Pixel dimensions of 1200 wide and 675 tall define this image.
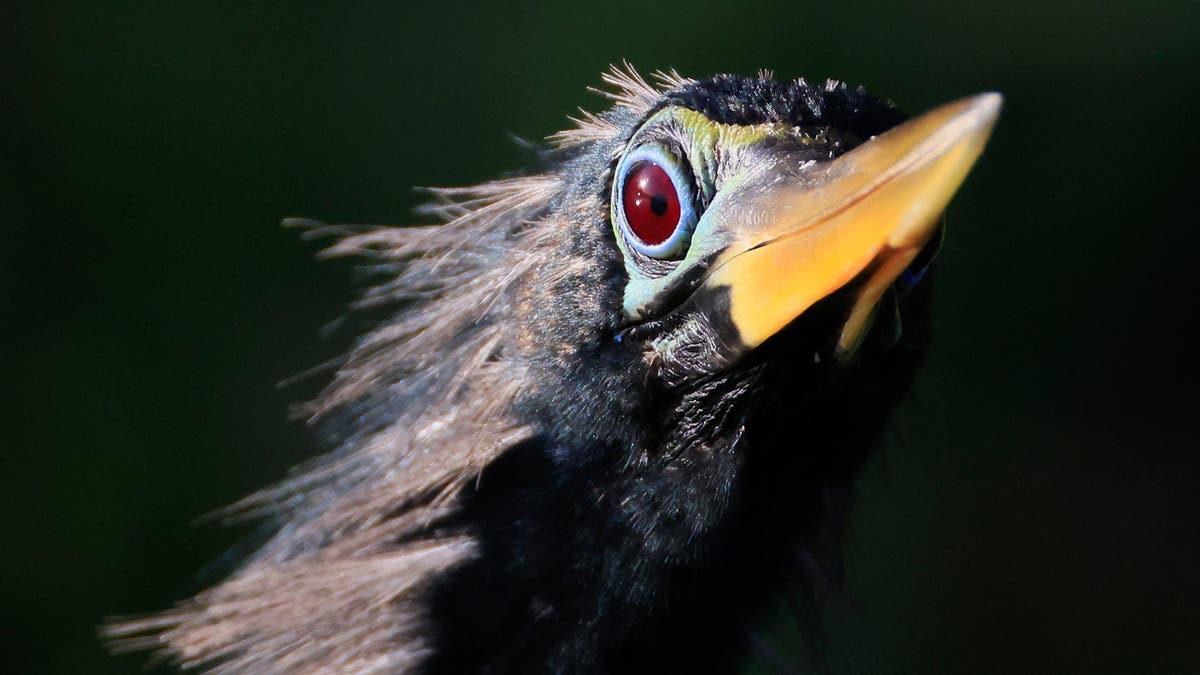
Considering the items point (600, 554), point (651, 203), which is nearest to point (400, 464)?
point (600, 554)

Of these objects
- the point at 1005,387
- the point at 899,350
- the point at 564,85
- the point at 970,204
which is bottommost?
the point at 1005,387

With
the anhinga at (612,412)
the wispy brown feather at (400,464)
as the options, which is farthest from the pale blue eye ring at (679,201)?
the wispy brown feather at (400,464)

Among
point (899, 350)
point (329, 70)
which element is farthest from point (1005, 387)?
point (899, 350)

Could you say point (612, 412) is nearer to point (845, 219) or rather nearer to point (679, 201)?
A: point (679, 201)

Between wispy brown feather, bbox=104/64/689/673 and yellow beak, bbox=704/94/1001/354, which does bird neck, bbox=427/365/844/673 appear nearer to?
wispy brown feather, bbox=104/64/689/673

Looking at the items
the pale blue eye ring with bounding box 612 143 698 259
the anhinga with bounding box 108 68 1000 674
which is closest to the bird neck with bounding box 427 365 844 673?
the anhinga with bounding box 108 68 1000 674

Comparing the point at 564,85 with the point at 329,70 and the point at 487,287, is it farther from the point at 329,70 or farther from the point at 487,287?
the point at 487,287
